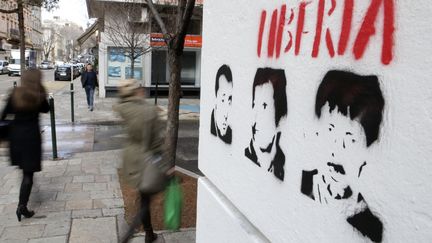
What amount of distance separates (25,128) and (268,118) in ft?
12.3

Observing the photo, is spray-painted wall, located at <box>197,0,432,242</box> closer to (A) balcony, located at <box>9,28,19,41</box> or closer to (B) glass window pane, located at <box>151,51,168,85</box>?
(B) glass window pane, located at <box>151,51,168,85</box>

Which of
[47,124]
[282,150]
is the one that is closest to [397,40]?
[282,150]

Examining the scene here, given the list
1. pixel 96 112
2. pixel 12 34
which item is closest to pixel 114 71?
pixel 96 112

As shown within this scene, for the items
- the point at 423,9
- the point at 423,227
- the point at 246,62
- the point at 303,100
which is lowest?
the point at 423,227

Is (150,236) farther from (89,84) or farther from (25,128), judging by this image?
(89,84)

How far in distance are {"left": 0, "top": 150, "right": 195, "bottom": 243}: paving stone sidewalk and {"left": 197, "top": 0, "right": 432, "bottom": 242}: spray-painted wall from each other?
2.41m

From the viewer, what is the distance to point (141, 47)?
65.3ft

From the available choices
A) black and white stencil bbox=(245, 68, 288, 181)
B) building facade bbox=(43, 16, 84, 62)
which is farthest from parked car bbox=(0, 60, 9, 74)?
building facade bbox=(43, 16, 84, 62)

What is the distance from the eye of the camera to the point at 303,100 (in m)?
1.80

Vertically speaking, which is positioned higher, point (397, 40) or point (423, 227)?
point (397, 40)

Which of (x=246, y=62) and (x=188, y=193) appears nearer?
(x=246, y=62)

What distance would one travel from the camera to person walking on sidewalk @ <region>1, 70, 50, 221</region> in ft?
15.9

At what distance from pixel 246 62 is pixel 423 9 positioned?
4.28ft

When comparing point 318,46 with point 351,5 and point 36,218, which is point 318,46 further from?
point 36,218
